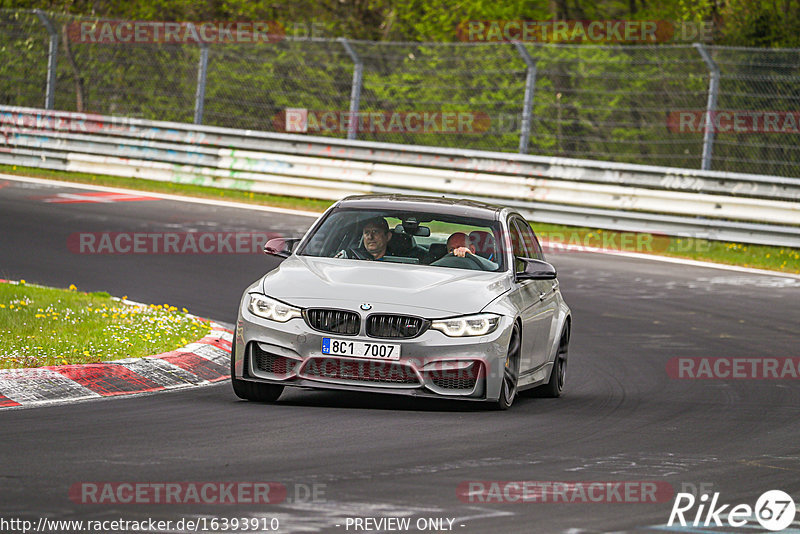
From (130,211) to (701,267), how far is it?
8.40m

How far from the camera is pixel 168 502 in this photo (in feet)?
20.6

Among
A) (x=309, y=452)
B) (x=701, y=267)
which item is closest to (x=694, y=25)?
(x=701, y=267)

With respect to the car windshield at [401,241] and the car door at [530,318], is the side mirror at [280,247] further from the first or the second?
the car door at [530,318]

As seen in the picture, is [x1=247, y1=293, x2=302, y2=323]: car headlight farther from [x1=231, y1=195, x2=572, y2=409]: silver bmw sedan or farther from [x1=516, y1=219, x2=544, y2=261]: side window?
[x1=516, y1=219, x2=544, y2=261]: side window

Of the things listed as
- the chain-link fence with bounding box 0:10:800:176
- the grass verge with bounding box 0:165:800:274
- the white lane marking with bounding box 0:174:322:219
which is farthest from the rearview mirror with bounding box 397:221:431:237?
the white lane marking with bounding box 0:174:322:219

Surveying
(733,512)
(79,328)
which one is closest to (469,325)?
(733,512)

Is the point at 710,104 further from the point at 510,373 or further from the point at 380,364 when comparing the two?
the point at 380,364

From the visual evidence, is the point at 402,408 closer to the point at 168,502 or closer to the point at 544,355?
the point at 544,355

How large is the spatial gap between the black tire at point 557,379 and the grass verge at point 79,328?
2.71 meters

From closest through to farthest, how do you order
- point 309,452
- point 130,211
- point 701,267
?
point 309,452
point 701,267
point 130,211

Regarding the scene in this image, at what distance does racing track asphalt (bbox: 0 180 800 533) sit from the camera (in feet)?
20.9

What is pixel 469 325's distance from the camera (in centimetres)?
941

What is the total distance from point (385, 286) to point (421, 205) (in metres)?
1.51

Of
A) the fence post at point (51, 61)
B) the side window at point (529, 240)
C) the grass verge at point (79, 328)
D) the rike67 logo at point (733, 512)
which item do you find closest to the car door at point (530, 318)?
the side window at point (529, 240)
